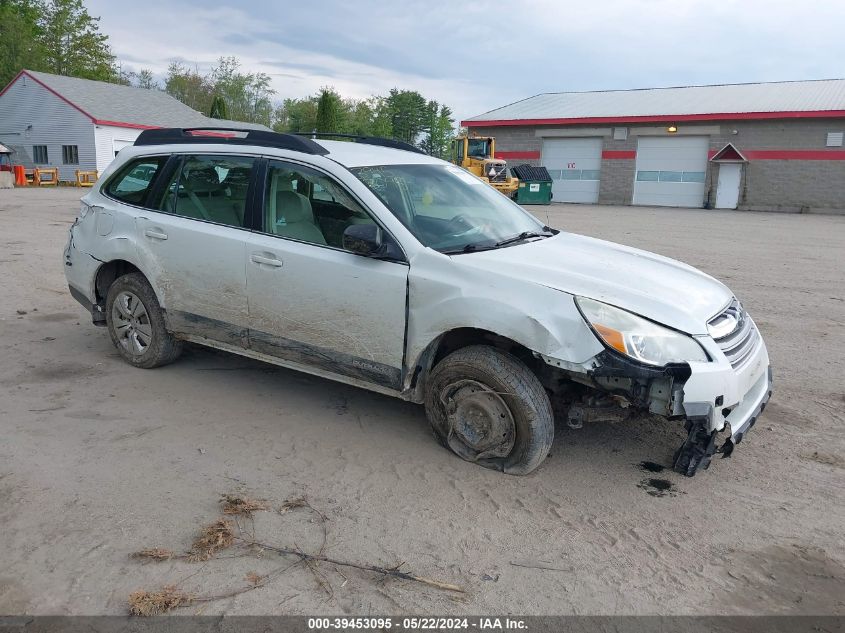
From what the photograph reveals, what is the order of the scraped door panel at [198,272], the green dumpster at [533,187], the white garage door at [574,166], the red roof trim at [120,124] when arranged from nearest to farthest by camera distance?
the scraped door panel at [198,272], the green dumpster at [533,187], the white garage door at [574,166], the red roof trim at [120,124]

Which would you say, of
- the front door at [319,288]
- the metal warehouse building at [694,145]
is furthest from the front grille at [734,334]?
the metal warehouse building at [694,145]

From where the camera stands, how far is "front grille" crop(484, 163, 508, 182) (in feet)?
93.7

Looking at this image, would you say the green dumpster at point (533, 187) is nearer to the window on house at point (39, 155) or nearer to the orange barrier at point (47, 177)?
the orange barrier at point (47, 177)

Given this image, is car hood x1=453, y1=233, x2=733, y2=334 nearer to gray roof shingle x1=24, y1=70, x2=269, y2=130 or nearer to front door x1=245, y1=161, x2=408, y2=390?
front door x1=245, y1=161, x2=408, y2=390

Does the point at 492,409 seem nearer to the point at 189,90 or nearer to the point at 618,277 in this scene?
the point at 618,277

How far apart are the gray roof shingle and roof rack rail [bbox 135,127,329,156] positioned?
35.1 meters

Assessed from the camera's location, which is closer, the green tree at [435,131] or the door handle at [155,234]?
the door handle at [155,234]

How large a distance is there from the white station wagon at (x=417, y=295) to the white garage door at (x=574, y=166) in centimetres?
3186

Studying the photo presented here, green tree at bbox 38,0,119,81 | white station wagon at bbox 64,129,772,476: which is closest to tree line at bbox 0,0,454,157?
green tree at bbox 38,0,119,81

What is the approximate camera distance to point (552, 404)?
4051mm

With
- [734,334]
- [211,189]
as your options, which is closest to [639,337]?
[734,334]

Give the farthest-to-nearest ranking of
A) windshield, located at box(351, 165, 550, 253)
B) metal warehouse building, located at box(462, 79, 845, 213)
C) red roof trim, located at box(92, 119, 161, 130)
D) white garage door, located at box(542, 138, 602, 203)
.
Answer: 1. red roof trim, located at box(92, 119, 161, 130)
2. white garage door, located at box(542, 138, 602, 203)
3. metal warehouse building, located at box(462, 79, 845, 213)
4. windshield, located at box(351, 165, 550, 253)

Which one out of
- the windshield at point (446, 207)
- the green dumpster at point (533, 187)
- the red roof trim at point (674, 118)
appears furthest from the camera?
the green dumpster at point (533, 187)

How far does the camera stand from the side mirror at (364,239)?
3982mm
